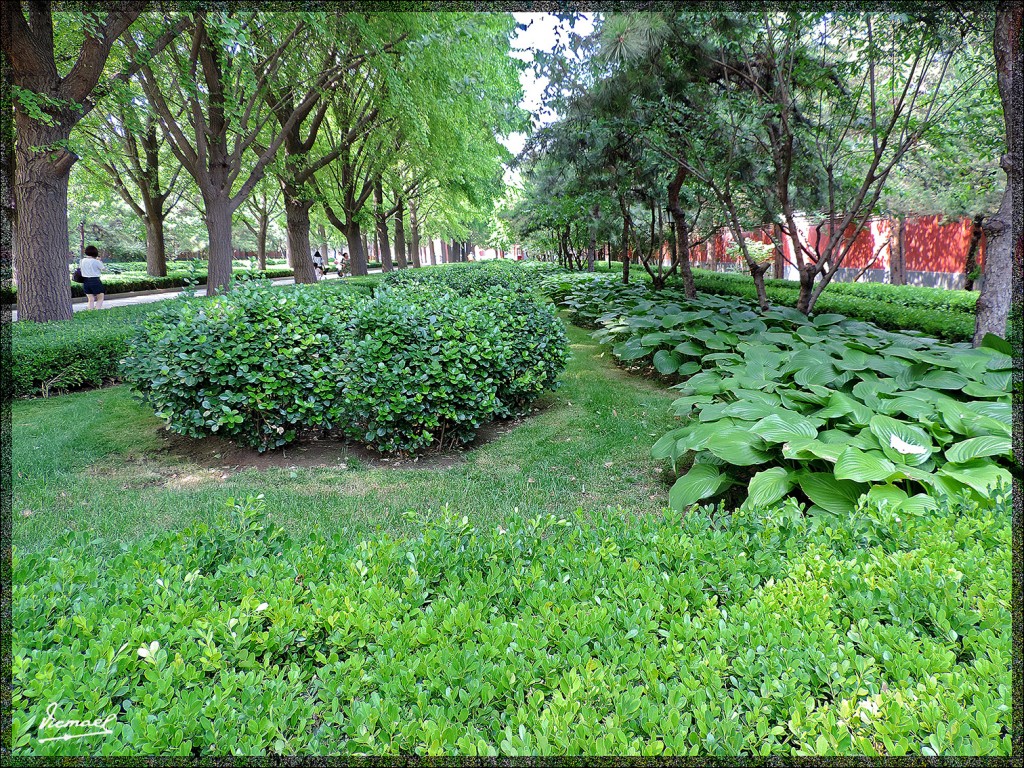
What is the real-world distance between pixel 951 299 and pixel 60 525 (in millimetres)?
13544

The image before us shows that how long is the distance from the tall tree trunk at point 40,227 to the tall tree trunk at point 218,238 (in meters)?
3.07

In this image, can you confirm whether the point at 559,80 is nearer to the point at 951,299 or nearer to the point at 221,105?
the point at 221,105

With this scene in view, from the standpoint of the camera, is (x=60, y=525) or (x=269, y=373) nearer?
(x=60, y=525)

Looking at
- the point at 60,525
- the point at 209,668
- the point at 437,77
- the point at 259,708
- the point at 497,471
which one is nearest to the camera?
the point at 259,708

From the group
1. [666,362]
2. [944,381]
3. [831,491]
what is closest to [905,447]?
[831,491]

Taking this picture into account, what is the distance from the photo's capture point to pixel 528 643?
147 centimetres

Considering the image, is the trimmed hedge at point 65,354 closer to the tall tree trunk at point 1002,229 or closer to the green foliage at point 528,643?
the green foliage at point 528,643

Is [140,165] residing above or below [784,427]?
above

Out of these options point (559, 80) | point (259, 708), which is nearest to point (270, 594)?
point (259, 708)

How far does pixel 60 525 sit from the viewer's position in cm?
365

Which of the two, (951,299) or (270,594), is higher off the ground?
(951,299)

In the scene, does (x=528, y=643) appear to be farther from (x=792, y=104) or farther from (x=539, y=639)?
(x=792, y=104)

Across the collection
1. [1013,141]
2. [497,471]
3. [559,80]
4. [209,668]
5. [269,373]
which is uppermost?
[559,80]

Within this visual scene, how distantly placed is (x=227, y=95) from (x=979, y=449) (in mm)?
12153
